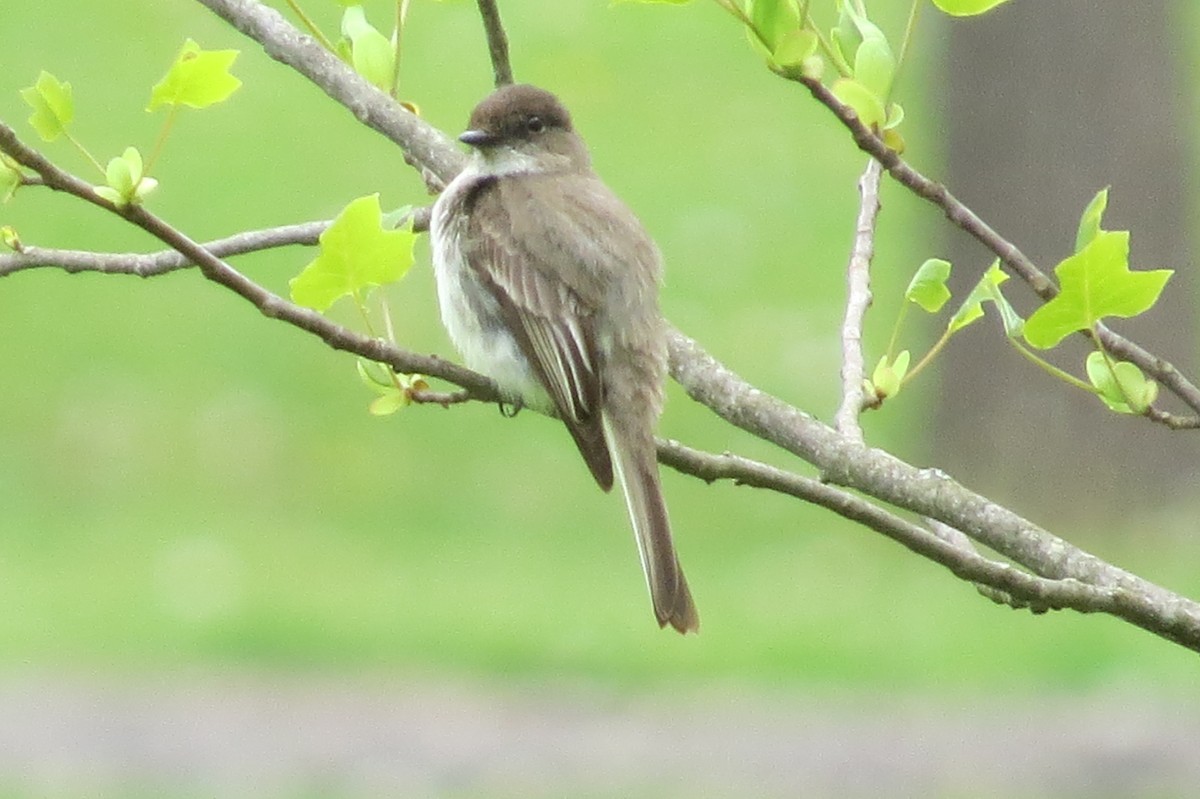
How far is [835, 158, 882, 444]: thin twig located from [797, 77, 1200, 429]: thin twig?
467 millimetres

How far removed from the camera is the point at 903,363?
331cm

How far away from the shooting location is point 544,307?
4.63m

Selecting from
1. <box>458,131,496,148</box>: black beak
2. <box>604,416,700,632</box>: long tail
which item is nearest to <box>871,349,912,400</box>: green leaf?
<box>604,416,700,632</box>: long tail

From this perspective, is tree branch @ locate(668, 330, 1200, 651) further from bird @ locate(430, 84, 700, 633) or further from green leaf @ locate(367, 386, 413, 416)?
bird @ locate(430, 84, 700, 633)

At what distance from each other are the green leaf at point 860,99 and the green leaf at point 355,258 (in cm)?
60

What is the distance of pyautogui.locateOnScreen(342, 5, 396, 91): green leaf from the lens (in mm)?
3637

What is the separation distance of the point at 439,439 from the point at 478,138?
9193mm

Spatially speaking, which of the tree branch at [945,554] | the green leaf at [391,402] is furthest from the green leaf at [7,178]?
the tree branch at [945,554]

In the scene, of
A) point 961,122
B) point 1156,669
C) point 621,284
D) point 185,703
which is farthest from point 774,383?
point 621,284

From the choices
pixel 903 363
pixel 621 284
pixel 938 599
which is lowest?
pixel 903 363

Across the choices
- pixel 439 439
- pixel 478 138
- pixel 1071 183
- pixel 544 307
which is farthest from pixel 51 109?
pixel 439 439

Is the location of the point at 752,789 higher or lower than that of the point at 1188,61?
lower

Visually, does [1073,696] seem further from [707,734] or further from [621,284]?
[621,284]

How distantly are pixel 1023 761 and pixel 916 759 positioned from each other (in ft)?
1.52
